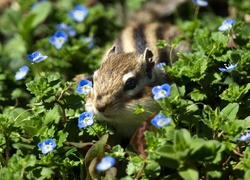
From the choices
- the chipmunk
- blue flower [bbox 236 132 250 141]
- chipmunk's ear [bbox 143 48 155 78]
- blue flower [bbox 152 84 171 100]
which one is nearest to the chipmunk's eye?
the chipmunk

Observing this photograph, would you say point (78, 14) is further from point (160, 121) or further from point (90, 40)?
point (160, 121)

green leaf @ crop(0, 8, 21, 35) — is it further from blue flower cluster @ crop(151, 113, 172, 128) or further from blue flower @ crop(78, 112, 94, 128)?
blue flower cluster @ crop(151, 113, 172, 128)

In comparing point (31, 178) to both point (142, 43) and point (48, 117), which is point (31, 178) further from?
point (142, 43)

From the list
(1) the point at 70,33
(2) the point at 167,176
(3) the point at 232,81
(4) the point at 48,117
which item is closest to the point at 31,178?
(4) the point at 48,117

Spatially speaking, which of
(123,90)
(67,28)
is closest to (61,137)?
(123,90)

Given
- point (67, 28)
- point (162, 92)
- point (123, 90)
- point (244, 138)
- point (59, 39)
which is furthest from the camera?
point (67, 28)

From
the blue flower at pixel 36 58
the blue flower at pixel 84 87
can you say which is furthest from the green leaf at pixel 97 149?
the blue flower at pixel 36 58
